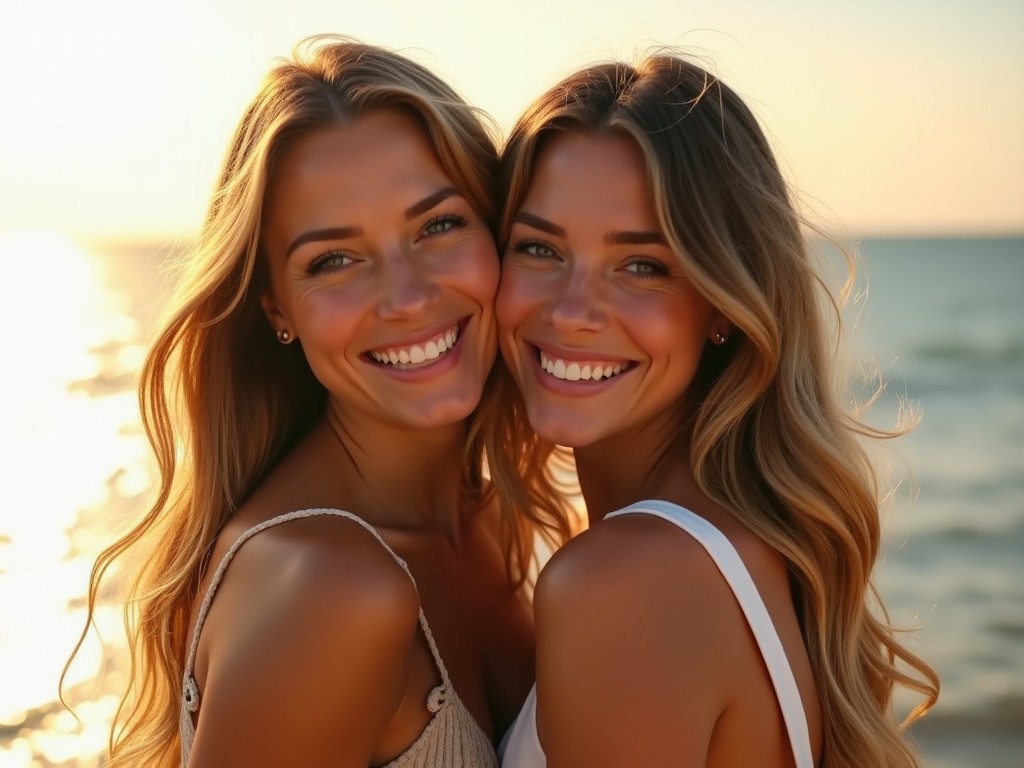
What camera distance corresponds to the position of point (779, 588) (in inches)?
110

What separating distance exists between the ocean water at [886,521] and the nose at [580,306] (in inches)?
46.3

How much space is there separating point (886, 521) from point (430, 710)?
833 centimetres

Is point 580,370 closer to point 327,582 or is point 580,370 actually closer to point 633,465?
point 633,465

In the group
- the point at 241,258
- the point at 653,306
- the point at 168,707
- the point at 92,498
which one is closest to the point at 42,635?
the point at 92,498

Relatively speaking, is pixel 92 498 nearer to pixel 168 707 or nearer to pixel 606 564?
pixel 168 707

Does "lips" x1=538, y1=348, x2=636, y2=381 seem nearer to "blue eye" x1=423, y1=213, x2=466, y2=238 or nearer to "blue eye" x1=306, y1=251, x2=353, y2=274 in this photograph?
"blue eye" x1=423, y1=213, x2=466, y2=238

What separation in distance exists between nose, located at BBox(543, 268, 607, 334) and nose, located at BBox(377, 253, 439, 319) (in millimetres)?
350

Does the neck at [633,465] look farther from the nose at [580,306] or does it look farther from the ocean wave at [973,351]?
the ocean wave at [973,351]

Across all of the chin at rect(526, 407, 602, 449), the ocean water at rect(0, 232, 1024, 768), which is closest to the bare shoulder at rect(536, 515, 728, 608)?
the chin at rect(526, 407, 602, 449)

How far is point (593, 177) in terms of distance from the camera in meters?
3.01

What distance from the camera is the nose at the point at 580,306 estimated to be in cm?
306

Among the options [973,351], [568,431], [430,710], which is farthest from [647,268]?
[973,351]

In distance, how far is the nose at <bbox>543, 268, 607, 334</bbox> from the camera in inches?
121

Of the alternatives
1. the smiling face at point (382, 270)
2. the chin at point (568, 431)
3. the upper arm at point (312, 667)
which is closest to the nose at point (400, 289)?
the smiling face at point (382, 270)
